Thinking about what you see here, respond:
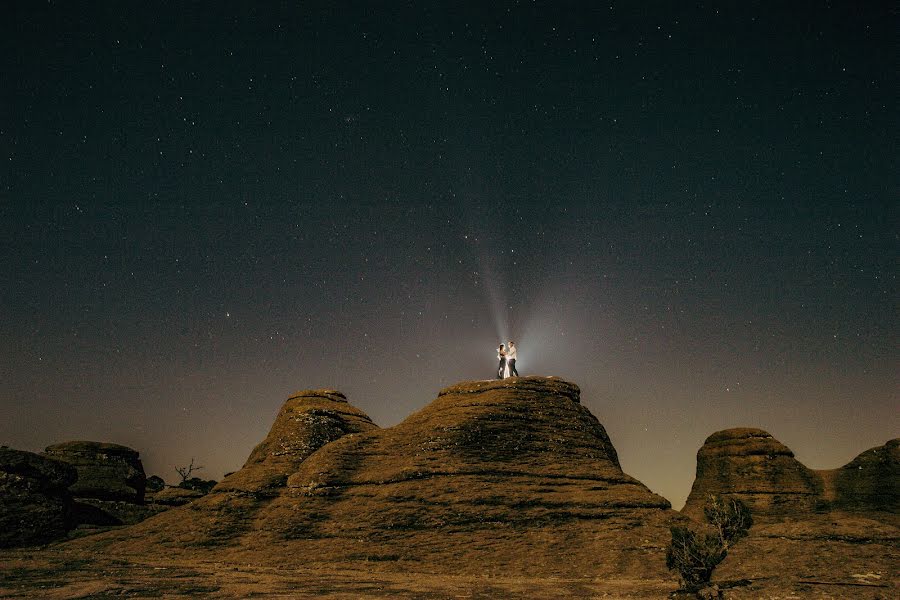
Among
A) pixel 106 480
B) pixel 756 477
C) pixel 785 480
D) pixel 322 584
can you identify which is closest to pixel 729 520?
pixel 322 584

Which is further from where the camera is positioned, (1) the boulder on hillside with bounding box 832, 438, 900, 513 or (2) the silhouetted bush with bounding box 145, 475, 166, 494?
(2) the silhouetted bush with bounding box 145, 475, 166, 494

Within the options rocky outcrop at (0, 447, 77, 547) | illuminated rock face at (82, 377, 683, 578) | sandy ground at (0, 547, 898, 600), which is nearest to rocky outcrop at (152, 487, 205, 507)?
rocky outcrop at (0, 447, 77, 547)

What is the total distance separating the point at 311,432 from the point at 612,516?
2632 cm

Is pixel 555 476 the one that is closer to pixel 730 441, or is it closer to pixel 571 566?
pixel 571 566

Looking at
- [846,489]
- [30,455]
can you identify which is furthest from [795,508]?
[30,455]

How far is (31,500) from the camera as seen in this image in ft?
126

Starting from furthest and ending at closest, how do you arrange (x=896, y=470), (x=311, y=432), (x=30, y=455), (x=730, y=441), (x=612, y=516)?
1. (x=730, y=441)
2. (x=896, y=470)
3. (x=311, y=432)
4. (x=30, y=455)
5. (x=612, y=516)

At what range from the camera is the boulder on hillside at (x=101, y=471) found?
51.1 metres

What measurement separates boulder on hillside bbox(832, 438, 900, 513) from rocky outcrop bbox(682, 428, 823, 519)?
2307 mm

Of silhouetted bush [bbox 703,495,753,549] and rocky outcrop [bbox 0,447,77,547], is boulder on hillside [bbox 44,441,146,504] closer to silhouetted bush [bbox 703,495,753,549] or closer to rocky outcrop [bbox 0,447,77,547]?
rocky outcrop [bbox 0,447,77,547]

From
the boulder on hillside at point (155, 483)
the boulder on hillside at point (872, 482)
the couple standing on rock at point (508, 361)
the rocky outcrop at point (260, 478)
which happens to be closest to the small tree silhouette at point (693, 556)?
the couple standing on rock at point (508, 361)

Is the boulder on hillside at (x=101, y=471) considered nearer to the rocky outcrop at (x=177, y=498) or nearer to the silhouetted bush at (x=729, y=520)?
the rocky outcrop at (x=177, y=498)

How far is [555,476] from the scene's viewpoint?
102 ft

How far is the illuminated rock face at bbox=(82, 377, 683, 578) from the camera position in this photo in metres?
27.1
